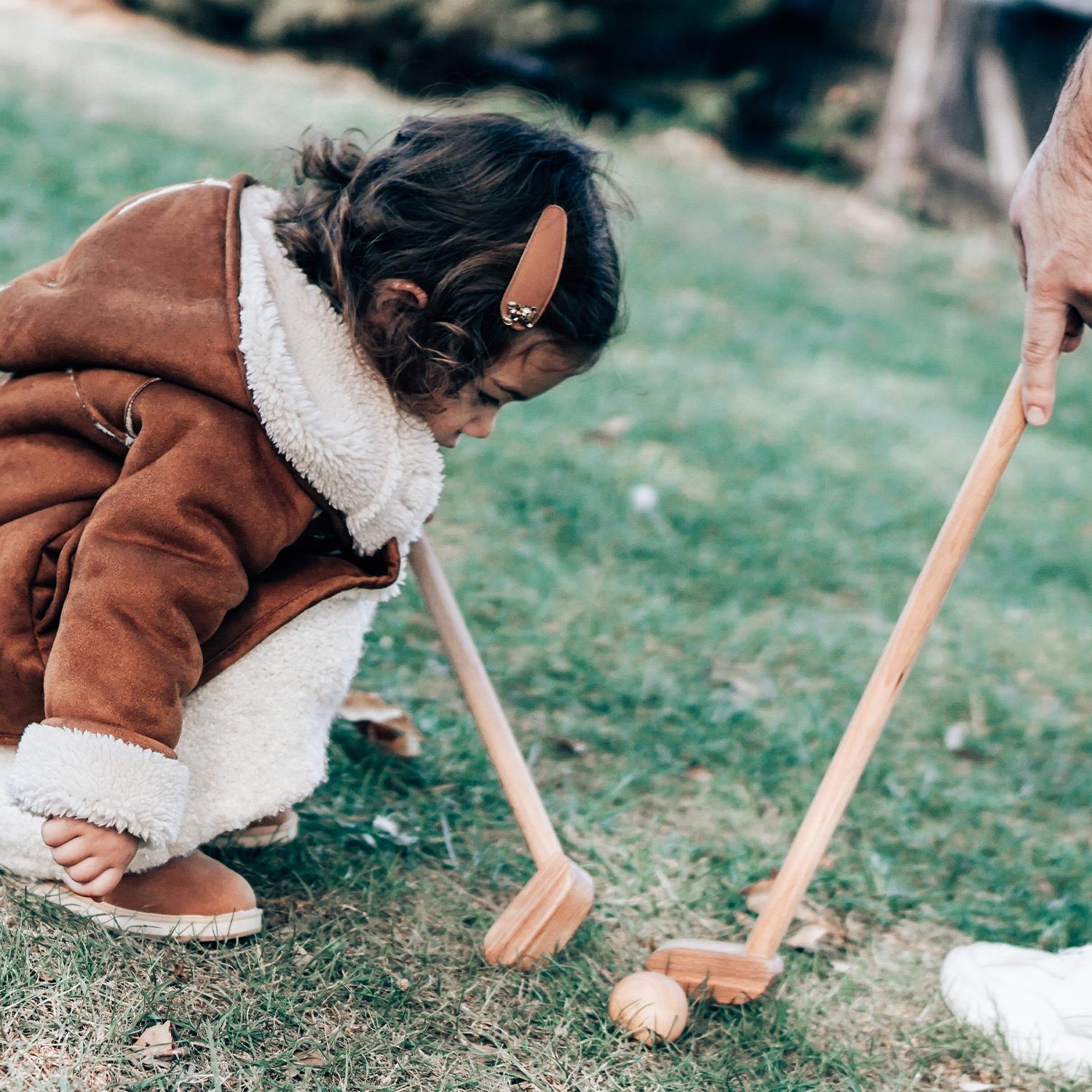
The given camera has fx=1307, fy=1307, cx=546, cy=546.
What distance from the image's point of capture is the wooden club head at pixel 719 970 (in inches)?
74.3

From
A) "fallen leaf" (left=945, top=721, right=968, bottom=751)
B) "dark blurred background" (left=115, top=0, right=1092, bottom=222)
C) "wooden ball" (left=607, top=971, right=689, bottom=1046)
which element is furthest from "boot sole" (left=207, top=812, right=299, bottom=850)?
"dark blurred background" (left=115, top=0, right=1092, bottom=222)

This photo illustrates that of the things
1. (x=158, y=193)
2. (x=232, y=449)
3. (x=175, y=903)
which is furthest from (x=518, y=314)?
(x=175, y=903)

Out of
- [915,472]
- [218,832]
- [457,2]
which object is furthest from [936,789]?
[457,2]

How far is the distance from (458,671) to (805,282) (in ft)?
18.0

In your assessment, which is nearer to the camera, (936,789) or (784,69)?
(936,789)

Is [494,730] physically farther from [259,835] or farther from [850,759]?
[850,759]

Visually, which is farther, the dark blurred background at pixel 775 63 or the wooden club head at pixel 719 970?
the dark blurred background at pixel 775 63

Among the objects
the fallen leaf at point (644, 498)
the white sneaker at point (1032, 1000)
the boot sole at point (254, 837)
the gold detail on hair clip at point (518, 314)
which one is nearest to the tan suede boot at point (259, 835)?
the boot sole at point (254, 837)

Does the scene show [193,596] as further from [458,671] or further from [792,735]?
[792,735]

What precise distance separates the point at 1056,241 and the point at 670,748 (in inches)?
51.0

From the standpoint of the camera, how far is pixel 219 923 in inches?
70.4

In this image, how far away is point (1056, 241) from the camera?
1776 mm

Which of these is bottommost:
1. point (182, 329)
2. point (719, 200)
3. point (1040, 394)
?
point (719, 200)

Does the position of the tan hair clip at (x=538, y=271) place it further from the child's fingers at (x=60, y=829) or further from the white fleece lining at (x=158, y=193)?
the child's fingers at (x=60, y=829)
